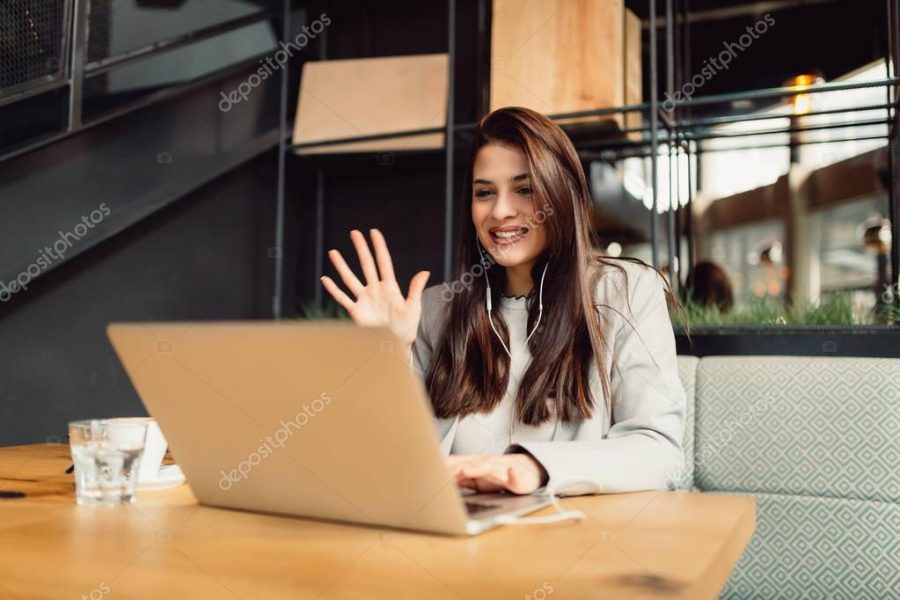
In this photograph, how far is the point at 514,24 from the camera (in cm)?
346

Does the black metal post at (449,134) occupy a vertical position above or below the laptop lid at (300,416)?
above

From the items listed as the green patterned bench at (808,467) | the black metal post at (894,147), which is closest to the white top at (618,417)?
the green patterned bench at (808,467)

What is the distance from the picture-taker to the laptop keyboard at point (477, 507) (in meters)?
0.81

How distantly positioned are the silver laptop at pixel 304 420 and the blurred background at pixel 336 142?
54.1 inches

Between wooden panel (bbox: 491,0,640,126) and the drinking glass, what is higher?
wooden panel (bbox: 491,0,640,126)

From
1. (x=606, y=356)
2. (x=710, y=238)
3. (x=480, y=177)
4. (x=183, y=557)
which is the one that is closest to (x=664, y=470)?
(x=606, y=356)

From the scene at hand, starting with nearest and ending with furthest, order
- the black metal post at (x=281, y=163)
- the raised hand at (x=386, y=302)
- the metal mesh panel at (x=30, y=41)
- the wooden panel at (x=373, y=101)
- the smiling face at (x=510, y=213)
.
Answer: the raised hand at (x=386, y=302)
the smiling face at (x=510, y=213)
the metal mesh panel at (x=30, y=41)
the wooden panel at (x=373, y=101)
the black metal post at (x=281, y=163)

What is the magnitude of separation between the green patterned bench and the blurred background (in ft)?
1.78

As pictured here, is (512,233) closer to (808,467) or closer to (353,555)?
Result: (808,467)

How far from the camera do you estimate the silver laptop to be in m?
0.67

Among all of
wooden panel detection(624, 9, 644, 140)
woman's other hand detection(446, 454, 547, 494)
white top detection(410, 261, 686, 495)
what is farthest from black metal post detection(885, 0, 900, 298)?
woman's other hand detection(446, 454, 547, 494)

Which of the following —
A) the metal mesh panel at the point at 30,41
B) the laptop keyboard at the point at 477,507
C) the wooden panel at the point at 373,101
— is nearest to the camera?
the laptop keyboard at the point at 477,507

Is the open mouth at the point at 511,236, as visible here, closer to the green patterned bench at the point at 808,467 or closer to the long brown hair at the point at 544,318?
the long brown hair at the point at 544,318

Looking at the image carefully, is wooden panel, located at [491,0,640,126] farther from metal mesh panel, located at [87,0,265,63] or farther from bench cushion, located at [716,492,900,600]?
bench cushion, located at [716,492,900,600]
